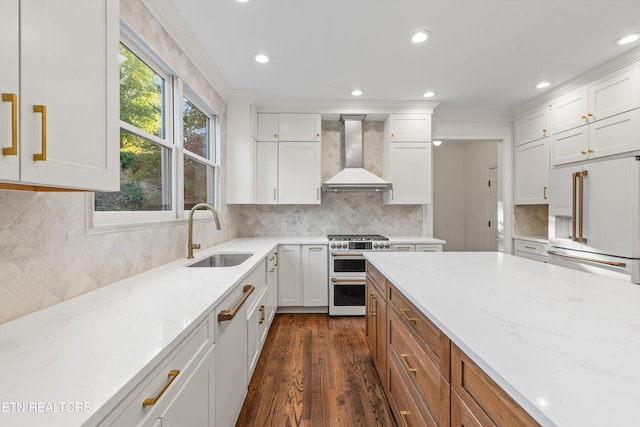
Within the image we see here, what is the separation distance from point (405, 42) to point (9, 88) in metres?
2.51

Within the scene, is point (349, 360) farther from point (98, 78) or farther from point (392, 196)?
point (98, 78)

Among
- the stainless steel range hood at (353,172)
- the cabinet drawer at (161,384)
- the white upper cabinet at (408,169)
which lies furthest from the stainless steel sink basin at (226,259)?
the white upper cabinet at (408,169)

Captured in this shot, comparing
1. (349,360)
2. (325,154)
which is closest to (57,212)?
(349,360)

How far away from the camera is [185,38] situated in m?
2.21

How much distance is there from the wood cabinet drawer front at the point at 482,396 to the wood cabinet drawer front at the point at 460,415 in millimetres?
16

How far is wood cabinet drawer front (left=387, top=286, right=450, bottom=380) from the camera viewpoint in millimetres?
A: 932

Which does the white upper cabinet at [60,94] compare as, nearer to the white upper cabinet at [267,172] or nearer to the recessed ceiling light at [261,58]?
the recessed ceiling light at [261,58]

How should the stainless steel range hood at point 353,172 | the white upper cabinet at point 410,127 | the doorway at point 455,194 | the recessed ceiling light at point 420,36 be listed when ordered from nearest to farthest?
the recessed ceiling light at point 420,36 < the stainless steel range hood at point 353,172 < the white upper cabinet at point 410,127 < the doorway at point 455,194

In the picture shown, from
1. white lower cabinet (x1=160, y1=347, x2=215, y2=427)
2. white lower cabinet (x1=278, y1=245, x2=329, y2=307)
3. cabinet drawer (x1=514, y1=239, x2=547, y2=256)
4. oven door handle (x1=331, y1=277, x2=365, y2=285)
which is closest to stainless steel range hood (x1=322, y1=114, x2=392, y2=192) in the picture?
white lower cabinet (x1=278, y1=245, x2=329, y2=307)

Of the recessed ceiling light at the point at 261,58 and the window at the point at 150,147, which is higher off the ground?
the recessed ceiling light at the point at 261,58

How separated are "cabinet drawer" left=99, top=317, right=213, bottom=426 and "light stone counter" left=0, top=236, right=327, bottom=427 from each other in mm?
45

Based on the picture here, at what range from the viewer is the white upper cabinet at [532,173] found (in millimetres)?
3469

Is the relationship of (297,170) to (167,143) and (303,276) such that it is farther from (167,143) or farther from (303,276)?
(167,143)

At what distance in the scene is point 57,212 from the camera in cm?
116
